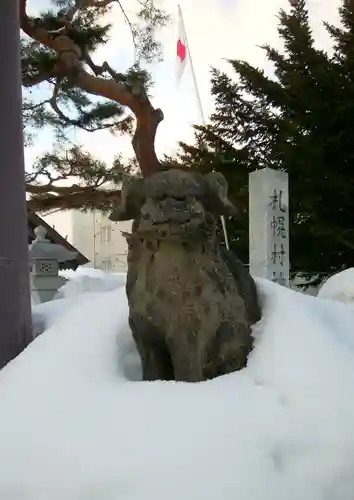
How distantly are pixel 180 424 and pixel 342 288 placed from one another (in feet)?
5.62

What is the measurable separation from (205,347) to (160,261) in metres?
0.22

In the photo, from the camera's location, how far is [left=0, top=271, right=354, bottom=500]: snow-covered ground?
952 millimetres

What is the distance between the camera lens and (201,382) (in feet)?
4.02

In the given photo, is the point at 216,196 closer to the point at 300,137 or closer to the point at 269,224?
the point at 269,224

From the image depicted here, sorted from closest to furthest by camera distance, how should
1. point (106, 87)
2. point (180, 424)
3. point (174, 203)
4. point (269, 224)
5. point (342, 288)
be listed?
1. point (180, 424)
2. point (174, 203)
3. point (342, 288)
4. point (269, 224)
5. point (106, 87)

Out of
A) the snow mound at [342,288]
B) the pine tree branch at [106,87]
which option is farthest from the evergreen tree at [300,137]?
the snow mound at [342,288]

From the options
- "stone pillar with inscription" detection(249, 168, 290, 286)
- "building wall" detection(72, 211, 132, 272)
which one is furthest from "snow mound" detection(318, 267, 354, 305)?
"building wall" detection(72, 211, 132, 272)

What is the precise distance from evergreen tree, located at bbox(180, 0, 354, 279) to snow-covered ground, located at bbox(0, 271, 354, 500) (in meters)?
5.01

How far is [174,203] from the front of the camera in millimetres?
1245

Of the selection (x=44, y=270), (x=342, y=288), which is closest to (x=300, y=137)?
(x=44, y=270)

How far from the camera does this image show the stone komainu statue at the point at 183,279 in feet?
4.15

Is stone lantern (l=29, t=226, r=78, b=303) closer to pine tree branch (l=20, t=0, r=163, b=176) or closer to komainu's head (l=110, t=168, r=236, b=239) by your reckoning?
pine tree branch (l=20, t=0, r=163, b=176)

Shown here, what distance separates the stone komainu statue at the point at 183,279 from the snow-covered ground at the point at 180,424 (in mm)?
85

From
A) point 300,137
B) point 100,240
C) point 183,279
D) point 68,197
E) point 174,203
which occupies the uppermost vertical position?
point 300,137
